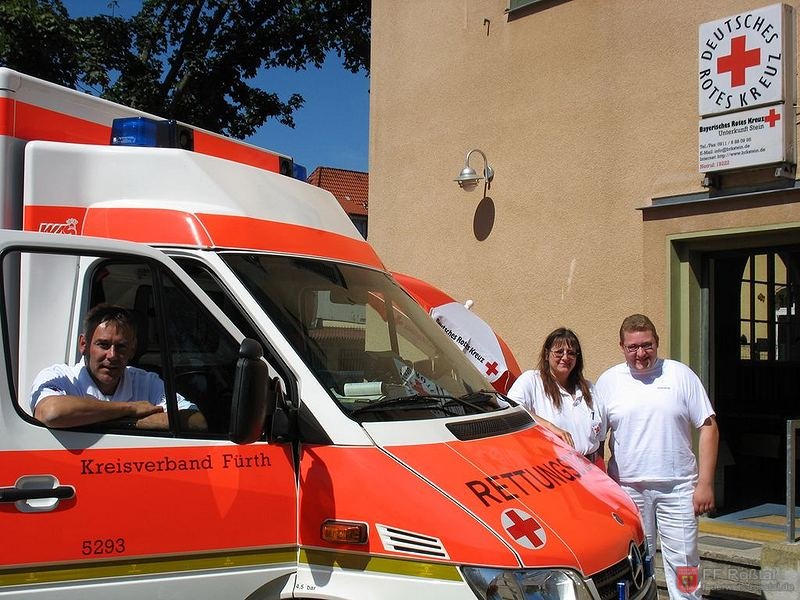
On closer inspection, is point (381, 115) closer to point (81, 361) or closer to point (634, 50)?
point (634, 50)

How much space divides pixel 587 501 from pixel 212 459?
4.78ft

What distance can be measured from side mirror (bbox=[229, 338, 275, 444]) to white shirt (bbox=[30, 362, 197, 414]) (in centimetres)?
35

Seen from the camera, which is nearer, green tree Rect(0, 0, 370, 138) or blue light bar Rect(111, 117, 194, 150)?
blue light bar Rect(111, 117, 194, 150)

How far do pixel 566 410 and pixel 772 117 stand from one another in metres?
3.07

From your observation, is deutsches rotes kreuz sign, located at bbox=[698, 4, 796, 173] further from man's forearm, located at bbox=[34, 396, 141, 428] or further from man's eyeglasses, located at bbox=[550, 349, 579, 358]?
man's forearm, located at bbox=[34, 396, 141, 428]

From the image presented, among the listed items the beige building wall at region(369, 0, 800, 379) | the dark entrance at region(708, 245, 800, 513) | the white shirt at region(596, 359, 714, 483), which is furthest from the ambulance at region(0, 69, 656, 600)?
the dark entrance at region(708, 245, 800, 513)

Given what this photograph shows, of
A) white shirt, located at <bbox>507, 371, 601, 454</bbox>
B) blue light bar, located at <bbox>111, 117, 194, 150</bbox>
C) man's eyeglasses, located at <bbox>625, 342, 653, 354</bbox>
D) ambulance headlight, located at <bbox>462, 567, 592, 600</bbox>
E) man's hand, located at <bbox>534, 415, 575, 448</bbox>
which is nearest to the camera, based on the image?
ambulance headlight, located at <bbox>462, 567, 592, 600</bbox>

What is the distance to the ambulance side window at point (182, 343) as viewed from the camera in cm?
318

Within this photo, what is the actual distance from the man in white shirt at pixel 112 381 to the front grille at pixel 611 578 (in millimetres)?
1496

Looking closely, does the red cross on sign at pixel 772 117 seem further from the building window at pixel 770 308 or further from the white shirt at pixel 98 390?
the white shirt at pixel 98 390

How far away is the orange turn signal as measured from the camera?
293 centimetres

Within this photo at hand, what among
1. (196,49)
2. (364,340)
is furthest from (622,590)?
(196,49)

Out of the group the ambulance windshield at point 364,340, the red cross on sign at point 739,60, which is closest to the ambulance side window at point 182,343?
the ambulance windshield at point 364,340

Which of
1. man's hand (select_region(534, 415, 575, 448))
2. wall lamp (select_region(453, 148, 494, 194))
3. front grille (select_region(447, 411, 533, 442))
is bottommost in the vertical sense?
man's hand (select_region(534, 415, 575, 448))
